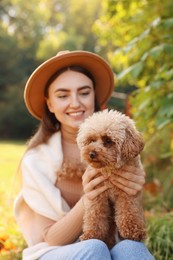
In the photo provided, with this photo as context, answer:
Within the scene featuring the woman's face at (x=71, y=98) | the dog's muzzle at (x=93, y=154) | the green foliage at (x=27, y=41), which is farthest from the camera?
the green foliage at (x=27, y=41)

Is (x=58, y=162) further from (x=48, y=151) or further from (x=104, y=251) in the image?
(x=104, y=251)

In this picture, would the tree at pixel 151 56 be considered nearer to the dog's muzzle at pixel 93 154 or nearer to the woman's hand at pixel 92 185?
the woman's hand at pixel 92 185

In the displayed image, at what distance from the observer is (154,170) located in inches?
247

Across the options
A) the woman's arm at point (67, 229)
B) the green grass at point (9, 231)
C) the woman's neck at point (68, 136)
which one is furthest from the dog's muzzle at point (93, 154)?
the green grass at point (9, 231)

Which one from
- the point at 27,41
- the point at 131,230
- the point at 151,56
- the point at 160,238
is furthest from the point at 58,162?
the point at 27,41

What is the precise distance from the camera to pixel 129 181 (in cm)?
261

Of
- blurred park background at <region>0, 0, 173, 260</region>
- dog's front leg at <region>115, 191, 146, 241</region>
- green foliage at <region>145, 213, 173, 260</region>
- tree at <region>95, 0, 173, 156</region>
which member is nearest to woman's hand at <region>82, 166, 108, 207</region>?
dog's front leg at <region>115, 191, 146, 241</region>

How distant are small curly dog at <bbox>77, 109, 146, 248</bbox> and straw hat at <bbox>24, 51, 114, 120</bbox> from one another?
25.5 inches

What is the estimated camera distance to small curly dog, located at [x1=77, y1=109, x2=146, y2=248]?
2426mm

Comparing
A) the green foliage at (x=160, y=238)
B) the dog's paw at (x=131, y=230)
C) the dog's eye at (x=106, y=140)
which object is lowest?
the green foliage at (x=160, y=238)

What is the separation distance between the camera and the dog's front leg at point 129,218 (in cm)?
259

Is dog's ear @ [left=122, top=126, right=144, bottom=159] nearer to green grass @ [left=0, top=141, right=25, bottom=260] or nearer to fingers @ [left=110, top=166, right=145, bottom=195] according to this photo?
fingers @ [left=110, top=166, right=145, bottom=195]

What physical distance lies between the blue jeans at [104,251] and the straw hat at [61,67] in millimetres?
1162

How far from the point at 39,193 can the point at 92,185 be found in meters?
0.52
